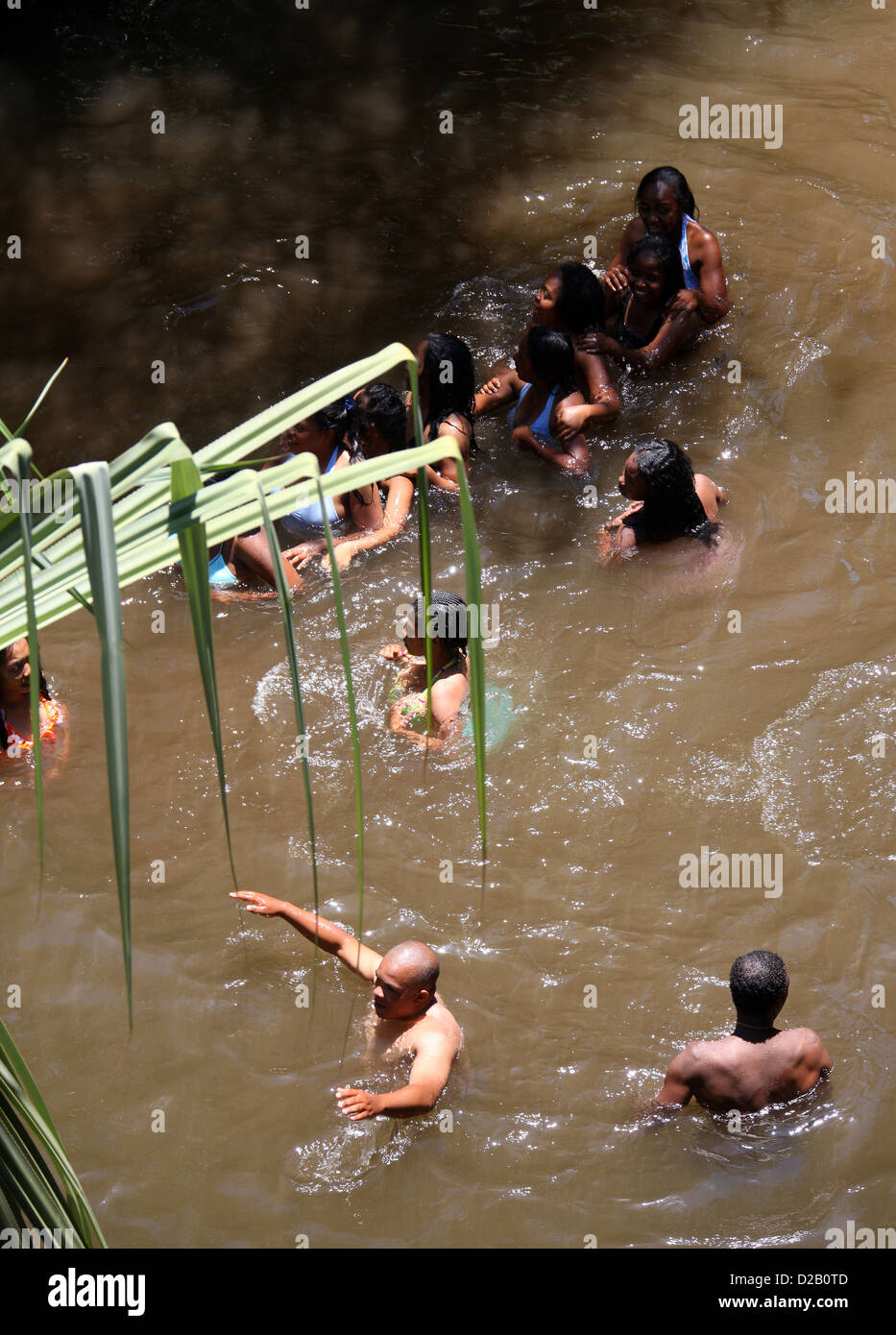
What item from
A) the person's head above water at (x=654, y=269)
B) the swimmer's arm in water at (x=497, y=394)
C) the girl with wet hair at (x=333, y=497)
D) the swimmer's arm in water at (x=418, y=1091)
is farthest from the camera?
the swimmer's arm in water at (x=497, y=394)

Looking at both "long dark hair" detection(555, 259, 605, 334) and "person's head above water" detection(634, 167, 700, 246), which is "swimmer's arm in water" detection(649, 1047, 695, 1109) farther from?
"person's head above water" detection(634, 167, 700, 246)

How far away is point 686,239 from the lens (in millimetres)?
7258

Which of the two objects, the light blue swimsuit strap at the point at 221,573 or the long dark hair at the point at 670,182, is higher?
the long dark hair at the point at 670,182

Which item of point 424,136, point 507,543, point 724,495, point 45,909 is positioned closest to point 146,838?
point 45,909

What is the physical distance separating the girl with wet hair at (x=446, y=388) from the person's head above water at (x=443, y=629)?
4.61ft

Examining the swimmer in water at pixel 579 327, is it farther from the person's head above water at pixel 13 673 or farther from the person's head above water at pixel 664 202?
the person's head above water at pixel 13 673

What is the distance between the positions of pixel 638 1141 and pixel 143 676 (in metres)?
3.10

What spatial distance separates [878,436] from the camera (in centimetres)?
670

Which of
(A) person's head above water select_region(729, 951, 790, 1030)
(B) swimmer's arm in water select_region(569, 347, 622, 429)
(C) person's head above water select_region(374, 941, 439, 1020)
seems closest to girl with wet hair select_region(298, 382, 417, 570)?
(B) swimmer's arm in water select_region(569, 347, 622, 429)

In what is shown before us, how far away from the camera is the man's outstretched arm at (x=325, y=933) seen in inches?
177

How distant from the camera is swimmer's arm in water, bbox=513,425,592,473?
6.78m

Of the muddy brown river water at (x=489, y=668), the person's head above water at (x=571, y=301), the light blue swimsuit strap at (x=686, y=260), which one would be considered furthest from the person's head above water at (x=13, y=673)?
the light blue swimsuit strap at (x=686, y=260)

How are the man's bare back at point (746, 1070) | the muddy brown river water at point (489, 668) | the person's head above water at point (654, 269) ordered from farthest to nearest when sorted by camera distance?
the person's head above water at point (654, 269)
the muddy brown river water at point (489, 668)
the man's bare back at point (746, 1070)

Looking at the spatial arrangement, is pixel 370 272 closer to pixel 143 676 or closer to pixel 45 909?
pixel 143 676
